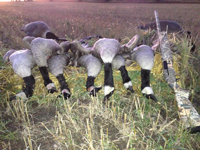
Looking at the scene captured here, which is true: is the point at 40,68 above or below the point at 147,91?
above

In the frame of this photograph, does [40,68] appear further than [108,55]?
Yes

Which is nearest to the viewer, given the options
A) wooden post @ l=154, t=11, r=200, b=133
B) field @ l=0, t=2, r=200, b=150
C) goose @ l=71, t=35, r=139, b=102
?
field @ l=0, t=2, r=200, b=150

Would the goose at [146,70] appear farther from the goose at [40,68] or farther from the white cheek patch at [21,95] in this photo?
the white cheek patch at [21,95]

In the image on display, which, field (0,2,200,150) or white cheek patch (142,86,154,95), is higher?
white cheek patch (142,86,154,95)

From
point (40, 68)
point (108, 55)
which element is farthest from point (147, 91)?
point (40, 68)

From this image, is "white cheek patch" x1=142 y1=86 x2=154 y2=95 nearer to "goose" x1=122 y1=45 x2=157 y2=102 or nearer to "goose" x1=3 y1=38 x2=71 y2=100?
"goose" x1=122 y1=45 x2=157 y2=102

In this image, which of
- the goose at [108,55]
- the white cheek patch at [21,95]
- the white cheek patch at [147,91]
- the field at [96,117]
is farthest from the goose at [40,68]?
the white cheek patch at [147,91]

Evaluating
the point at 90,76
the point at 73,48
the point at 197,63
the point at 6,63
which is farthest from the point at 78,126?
the point at 197,63

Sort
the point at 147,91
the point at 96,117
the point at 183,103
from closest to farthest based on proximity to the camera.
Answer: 1. the point at 183,103
2. the point at 96,117
3. the point at 147,91

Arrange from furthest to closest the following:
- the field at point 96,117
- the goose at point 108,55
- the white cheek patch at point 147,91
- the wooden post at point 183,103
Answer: the white cheek patch at point 147,91 < the goose at point 108,55 < the wooden post at point 183,103 < the field at point 96,117

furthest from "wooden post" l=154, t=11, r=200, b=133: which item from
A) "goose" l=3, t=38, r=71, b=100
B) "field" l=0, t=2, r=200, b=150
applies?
"goose" l=3, t=38, r=71, b=100

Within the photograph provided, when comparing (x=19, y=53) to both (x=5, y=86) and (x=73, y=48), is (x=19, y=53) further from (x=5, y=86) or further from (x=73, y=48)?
(x=73, y=48)

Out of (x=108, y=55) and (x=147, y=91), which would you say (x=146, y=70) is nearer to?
(x=147, y=91)

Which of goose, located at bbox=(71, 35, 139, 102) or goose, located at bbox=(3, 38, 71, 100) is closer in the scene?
goose, located at bbox=(71, 35, 139, 102)
